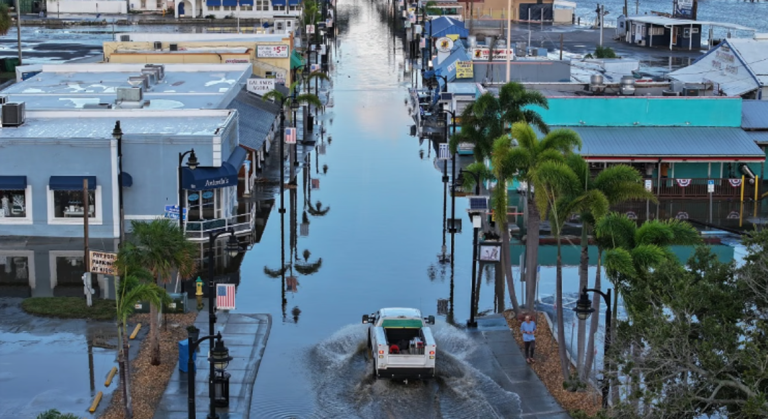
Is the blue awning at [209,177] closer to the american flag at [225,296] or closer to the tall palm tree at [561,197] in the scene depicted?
the american flag at [225,296]

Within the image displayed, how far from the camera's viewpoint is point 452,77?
78688 millimetres

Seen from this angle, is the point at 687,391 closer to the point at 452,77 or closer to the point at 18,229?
the point at 18,229

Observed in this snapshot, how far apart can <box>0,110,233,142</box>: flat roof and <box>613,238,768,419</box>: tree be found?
90.1 ft

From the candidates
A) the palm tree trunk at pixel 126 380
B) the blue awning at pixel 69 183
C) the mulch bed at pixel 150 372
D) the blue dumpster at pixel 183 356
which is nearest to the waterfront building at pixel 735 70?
the blue awning at pixel 69 183

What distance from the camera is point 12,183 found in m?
45.1

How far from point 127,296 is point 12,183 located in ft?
58.5

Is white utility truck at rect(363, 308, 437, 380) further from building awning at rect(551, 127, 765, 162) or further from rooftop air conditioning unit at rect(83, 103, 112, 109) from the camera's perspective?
rooftop air conditioning unit at rect(83, 103, 112, 109)

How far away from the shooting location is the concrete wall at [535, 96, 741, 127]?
5691cm

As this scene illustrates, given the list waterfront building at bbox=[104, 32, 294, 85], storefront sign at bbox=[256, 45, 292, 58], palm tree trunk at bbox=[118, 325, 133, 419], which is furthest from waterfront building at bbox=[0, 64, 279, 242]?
storefront sign at bbox=[256, 45, 292, 58]

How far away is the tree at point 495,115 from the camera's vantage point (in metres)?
39.9

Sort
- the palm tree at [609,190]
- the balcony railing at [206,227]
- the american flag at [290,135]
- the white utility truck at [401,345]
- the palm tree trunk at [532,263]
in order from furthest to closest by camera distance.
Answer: the american flag at [290,135]
the balcony railing at [206,227]
the palm tree trunk at [532,263]
the white utility truck at [401,345]
the palm tree at [609,190]

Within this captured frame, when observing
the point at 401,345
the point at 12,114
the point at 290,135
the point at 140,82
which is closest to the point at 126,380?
the point at 401,345

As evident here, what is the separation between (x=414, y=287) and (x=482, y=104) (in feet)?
22.0

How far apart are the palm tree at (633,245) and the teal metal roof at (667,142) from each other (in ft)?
85.1
